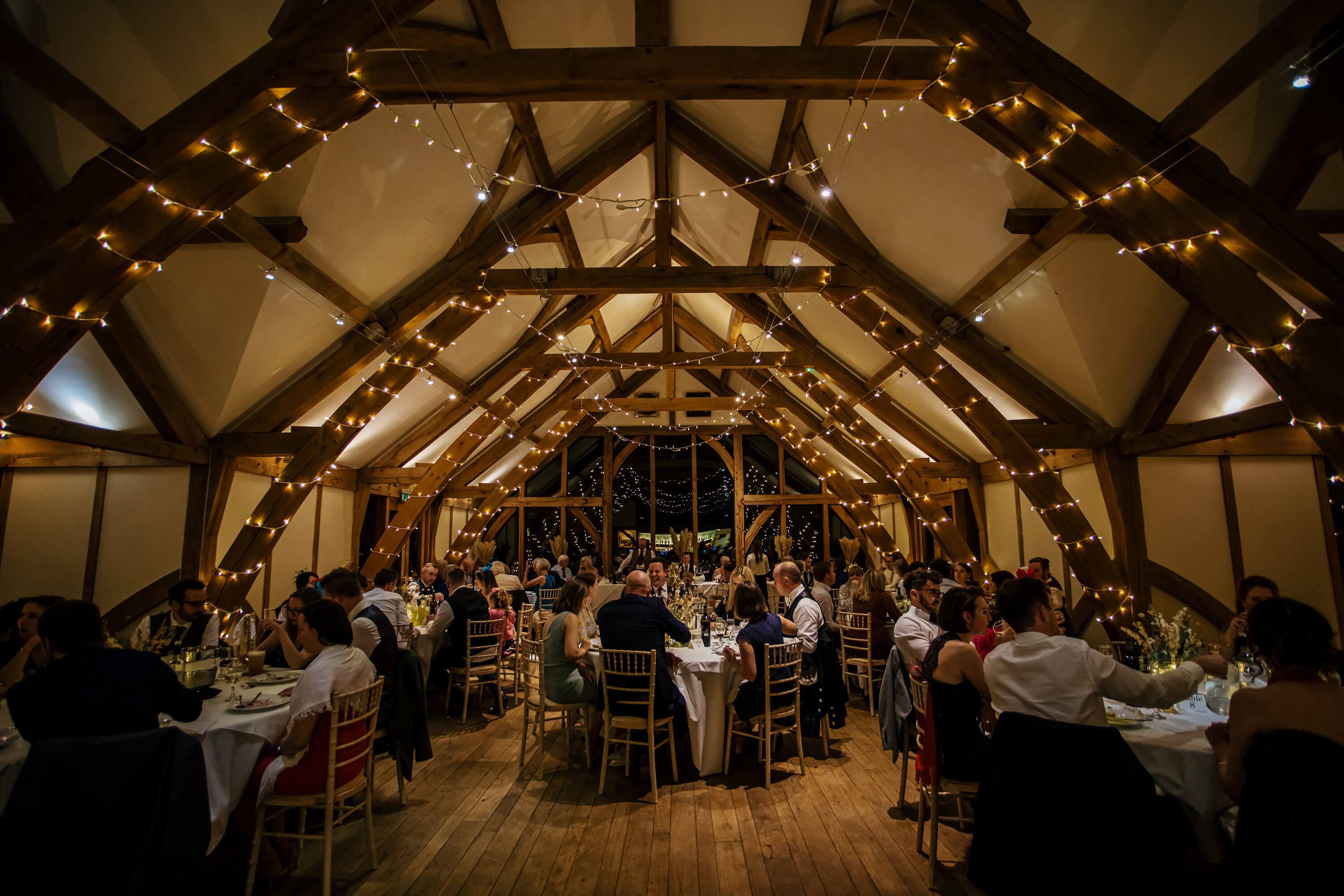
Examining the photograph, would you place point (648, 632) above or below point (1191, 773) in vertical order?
above

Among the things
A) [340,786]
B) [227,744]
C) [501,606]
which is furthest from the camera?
[501,606]

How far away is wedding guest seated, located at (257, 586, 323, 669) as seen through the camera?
367 centimetres

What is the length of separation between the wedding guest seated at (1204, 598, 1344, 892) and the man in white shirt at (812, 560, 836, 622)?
3.87 meters

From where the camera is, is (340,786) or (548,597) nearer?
(340,786)

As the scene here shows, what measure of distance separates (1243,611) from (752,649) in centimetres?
306

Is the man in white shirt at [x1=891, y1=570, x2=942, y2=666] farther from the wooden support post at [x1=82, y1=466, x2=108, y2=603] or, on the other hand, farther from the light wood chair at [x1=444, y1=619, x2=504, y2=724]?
the wooden support post at [x1=82, y1=466, x2=108, y2=603]

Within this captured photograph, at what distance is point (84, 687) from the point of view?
7.33 feet

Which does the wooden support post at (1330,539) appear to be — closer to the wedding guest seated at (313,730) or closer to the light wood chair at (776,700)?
the light wood chair at (776,700)

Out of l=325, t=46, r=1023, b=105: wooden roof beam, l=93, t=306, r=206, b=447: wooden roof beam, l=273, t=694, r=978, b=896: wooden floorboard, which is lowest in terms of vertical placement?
l=273, t=694, r=978, b=896: wooden floorboard

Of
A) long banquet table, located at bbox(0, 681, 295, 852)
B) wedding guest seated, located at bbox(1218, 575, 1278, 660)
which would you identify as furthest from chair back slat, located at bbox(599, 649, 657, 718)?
wedding guest seated, located at bbox(1218, 575, 1278, 660)

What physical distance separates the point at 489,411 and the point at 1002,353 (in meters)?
7.34

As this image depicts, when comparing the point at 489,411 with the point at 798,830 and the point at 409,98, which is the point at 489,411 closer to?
the point at 409,98

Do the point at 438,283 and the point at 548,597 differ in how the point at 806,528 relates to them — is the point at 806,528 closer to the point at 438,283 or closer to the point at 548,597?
the point at 548,597

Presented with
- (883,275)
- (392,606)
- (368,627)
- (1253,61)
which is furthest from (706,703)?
(1253,61)
